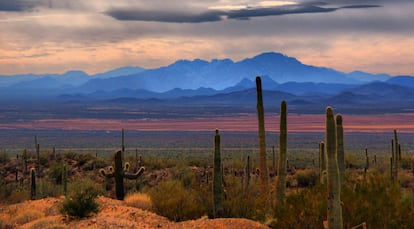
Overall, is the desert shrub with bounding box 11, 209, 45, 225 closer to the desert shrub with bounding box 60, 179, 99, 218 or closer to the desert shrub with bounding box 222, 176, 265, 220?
the desert shrub with bounding box 60, 179, 99, 218

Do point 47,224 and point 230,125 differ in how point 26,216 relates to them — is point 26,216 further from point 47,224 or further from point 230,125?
point 230,125

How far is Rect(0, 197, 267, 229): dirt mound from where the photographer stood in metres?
14.8

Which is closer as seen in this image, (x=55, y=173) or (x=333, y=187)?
(x=333, y=187)

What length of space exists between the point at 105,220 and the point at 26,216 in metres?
3.15

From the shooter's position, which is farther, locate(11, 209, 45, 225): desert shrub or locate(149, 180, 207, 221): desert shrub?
locate(149, 180, 207, 221): desert shrub

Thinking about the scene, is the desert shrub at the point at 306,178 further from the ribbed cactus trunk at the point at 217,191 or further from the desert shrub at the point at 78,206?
the desert shrub at the point at 78,206

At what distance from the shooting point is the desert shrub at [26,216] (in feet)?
56.3

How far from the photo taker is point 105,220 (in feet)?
51.6

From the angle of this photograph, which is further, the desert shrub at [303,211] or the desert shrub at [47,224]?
the desert shrub at [47,224]

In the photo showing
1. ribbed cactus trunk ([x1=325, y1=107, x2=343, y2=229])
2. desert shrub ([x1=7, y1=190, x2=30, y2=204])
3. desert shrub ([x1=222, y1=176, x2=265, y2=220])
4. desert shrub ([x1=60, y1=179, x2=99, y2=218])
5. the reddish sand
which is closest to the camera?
ribbed cactus trunk ([x1=325, y1=107, x2=343, y2=229])

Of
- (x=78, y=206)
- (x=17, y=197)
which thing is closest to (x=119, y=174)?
(x=78, y=206)

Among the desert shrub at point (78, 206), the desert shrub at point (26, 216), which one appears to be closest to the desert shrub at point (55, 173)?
the desert shrub at point (26, 216)

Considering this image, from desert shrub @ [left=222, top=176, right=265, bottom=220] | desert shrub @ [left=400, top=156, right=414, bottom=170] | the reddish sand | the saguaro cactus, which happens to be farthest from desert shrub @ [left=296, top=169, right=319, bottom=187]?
the reddish sand

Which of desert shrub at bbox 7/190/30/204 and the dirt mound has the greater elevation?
the dirt mound
